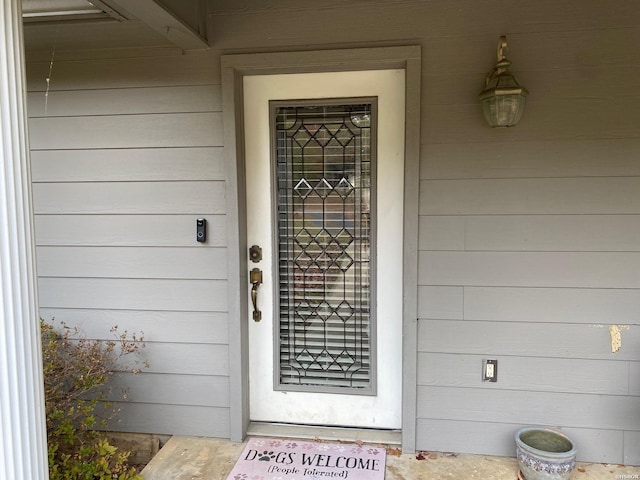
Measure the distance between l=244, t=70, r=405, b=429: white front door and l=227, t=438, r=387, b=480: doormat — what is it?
164 mm

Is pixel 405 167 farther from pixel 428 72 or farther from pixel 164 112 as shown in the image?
Result: pixel 164 112

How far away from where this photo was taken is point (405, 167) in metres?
2.13

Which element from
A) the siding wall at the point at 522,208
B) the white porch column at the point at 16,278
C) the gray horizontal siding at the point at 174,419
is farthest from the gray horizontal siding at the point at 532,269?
the white porch column at the point at 16,278

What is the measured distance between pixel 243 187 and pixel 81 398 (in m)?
1.47

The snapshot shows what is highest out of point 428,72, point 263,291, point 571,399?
point 428,72

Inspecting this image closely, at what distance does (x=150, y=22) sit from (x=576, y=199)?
203cm

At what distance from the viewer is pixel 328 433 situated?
93.1 inches

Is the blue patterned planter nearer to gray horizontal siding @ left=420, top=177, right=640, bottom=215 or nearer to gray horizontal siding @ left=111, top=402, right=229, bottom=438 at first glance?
gray horizontal siding @ left=420, top=177, right=640, bottom=215

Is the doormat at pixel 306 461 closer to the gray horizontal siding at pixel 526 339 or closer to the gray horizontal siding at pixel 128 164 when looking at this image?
the gray horizontal siding at pixel 526 339

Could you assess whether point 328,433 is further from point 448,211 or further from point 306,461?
point 448,211

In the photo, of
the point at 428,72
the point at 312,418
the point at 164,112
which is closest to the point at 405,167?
the point at 428,72

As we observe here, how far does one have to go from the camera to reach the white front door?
2246 mm

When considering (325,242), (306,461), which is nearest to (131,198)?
(325,242)

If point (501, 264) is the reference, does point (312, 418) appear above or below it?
below
